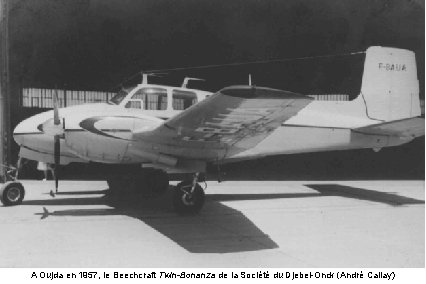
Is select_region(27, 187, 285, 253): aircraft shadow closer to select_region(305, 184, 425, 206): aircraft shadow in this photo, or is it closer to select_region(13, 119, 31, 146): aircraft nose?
select_region(13, 119, 31, 146): aircraft nose

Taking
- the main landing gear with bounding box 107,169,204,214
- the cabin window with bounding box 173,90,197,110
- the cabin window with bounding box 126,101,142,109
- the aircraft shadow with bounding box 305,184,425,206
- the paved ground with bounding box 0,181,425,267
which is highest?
the cabin window with bounding box 173,90,197,110

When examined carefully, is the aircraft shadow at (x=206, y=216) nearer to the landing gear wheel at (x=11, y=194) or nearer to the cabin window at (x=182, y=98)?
the landing gear wheel at (x=11, y=194)

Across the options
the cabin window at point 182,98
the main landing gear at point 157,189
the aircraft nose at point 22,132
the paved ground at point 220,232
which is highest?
the cabin window at point 182,98

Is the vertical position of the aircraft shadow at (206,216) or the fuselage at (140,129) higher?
the fuselage at (140,129)

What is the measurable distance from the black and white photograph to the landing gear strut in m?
0.02

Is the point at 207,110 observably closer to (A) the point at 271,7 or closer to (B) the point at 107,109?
(B) the point at 107,109

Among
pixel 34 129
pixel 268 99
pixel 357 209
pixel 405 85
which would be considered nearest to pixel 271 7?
pixel 405 85

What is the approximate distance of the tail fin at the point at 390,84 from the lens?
11102mm

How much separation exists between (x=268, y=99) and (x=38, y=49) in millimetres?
11969

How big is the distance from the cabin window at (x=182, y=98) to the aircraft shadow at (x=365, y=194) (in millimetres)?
4521

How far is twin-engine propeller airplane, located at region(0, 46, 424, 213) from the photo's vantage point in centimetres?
621

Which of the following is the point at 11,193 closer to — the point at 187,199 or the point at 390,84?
the point at 187,199

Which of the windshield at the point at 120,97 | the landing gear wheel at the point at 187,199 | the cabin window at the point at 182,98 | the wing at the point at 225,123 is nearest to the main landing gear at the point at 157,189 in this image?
the landing gear wheel at the point at 187,199

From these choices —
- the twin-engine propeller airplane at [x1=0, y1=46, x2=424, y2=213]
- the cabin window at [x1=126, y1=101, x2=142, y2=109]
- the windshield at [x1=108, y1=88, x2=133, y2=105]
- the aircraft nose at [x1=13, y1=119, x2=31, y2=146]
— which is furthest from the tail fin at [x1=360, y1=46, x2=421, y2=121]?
the aircraft nose at [x1=13, y1=119, x2=31, y2=146]
